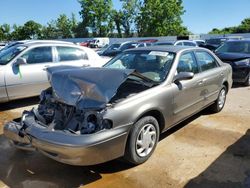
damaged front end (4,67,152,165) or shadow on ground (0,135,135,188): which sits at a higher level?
damaged front end (4,67,152,165)

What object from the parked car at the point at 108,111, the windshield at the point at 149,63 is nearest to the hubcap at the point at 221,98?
the parked car at the point at 108,111

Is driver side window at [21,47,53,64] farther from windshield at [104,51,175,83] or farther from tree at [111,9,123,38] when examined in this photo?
tree at [111,9,123,38]

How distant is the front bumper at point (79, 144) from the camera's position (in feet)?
10.3

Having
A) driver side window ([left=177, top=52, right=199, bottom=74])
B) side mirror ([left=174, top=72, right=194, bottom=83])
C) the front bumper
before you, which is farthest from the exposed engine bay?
driver side window ([left=177, top=52, right=199, bottom=74])

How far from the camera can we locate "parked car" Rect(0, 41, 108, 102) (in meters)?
6.57

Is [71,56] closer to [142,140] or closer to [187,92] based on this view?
[187,92]

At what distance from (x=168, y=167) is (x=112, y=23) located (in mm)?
60942

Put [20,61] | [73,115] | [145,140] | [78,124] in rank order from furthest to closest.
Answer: [20,61] < [145,140] < [73,115] < [78,124]

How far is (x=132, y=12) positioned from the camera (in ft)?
200

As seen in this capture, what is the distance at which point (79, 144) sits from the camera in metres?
3.12

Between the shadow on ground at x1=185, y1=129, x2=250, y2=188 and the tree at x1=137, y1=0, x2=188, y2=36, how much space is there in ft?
176

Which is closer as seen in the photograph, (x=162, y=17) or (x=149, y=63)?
(x=149, y=63)

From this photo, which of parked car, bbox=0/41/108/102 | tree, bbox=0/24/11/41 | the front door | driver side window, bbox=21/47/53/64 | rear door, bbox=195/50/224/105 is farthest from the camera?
tree, bbox=0/24/11/41

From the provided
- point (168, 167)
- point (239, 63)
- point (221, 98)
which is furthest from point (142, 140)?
point (239, 63)
